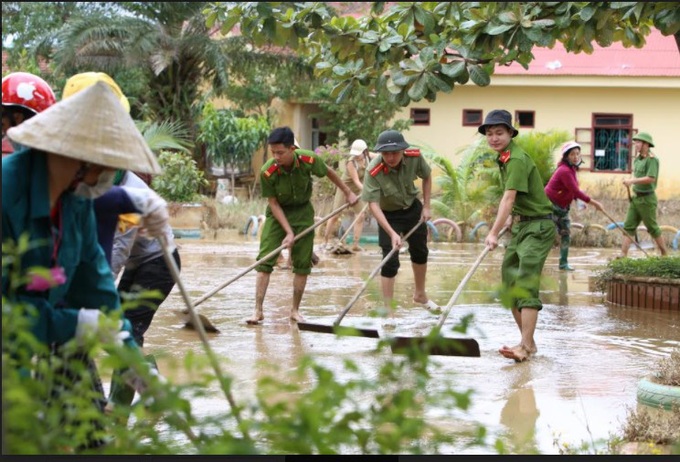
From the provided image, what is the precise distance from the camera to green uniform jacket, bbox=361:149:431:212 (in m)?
9.52

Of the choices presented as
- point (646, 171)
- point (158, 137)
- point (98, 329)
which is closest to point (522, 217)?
point (98, 329)

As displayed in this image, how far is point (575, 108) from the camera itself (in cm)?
2697

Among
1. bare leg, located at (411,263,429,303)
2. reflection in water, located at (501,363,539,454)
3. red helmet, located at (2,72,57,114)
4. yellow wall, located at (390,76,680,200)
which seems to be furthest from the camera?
yellow wall, located at (390,76,680,200)

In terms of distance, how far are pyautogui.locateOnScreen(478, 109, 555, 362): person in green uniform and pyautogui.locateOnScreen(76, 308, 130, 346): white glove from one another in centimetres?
414

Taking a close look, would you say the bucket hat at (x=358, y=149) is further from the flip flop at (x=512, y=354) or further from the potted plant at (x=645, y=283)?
the flip flop at (x=512, y=354)

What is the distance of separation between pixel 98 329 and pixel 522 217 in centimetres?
505

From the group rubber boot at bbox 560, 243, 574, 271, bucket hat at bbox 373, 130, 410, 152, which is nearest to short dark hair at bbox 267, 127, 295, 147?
bucket hat at bbox 373, 130, 410, 152

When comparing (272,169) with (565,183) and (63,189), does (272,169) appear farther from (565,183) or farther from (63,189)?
(63,189)

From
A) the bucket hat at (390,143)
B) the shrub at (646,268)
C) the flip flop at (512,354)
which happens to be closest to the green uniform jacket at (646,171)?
the shrub at (646,268)

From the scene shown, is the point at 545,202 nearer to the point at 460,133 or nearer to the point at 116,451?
the point at 116,451

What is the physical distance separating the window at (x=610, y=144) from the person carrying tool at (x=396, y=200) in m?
18.2

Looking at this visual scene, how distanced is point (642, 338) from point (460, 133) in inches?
750

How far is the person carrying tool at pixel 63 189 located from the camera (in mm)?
3496

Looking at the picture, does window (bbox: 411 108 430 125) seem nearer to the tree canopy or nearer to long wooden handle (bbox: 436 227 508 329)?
long wooden handle (bbox: 436 227 508 329)
